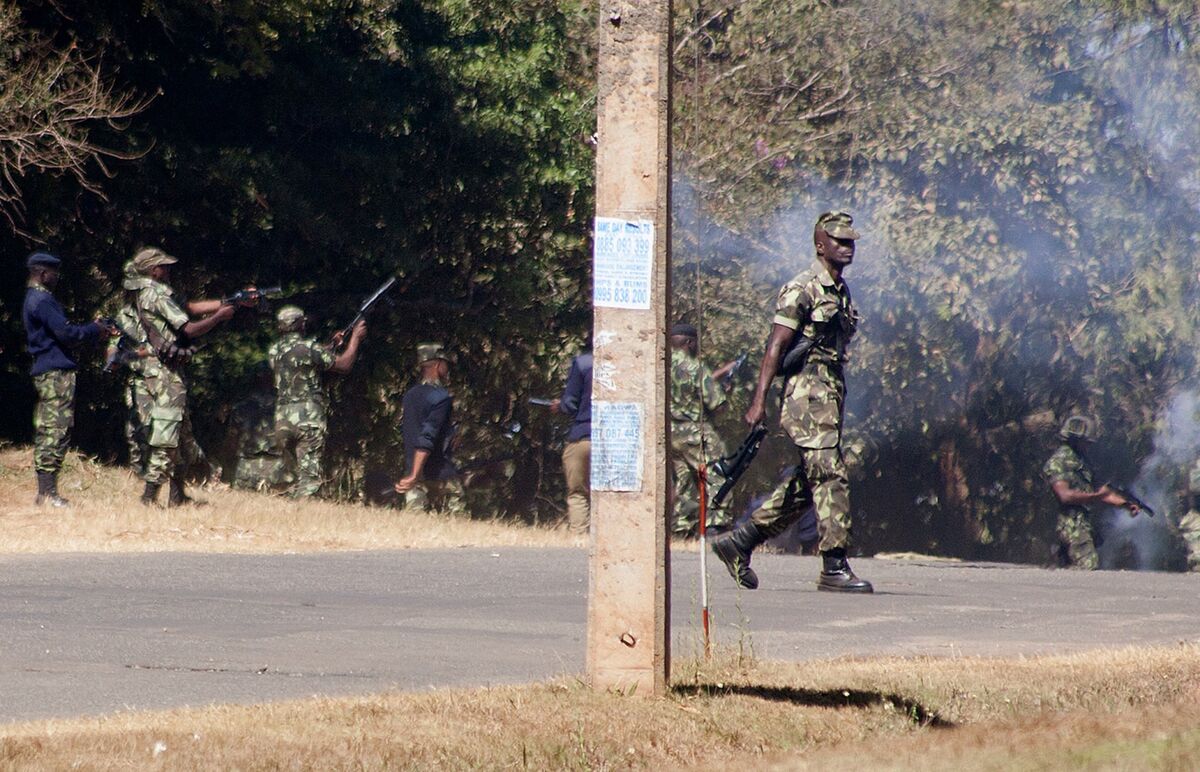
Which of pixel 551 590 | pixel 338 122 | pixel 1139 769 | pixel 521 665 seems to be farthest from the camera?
pixel 338 122

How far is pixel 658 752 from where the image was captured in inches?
220

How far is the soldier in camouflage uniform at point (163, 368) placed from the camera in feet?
46.0

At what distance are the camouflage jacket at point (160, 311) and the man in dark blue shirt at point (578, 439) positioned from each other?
9.89 feet

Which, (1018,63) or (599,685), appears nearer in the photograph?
(599,685)

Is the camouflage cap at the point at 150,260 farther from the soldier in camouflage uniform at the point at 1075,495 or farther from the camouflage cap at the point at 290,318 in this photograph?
the soldier in camouflage uniform at the point at 1075,495

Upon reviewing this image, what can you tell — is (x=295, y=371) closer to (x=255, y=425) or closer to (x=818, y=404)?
(x=255, y=425)

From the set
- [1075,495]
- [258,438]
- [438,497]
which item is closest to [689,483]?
[438,497]

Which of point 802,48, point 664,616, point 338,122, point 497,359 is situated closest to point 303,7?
point 338,122

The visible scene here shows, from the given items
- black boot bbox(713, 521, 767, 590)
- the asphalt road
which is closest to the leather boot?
the asphalt road

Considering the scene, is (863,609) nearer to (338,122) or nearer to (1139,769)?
(1139,769)

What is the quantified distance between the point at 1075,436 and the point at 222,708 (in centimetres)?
1494

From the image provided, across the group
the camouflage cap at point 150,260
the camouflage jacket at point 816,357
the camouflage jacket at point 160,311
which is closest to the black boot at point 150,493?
the camouflage jacket at point 160,311

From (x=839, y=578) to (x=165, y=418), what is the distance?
5.85m

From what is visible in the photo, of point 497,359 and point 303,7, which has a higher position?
point 303,7
